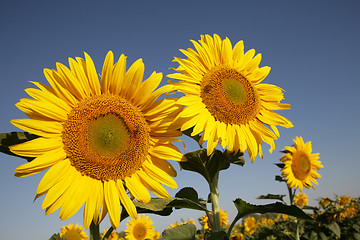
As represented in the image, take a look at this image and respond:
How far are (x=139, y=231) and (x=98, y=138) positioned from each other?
5547 mm

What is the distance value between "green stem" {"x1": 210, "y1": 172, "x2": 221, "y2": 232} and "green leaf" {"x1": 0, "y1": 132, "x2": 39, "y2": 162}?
153cm

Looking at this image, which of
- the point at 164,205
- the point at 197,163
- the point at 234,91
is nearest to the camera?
the point at 164,205

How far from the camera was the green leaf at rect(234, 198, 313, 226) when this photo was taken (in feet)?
7.02

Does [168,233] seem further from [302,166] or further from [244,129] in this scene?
[302,166]

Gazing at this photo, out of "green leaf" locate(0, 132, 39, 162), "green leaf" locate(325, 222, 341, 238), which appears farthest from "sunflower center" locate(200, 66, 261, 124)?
"green leaf" locate(325, 222, 341, 238)

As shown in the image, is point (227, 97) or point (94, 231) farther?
point (227, 97)

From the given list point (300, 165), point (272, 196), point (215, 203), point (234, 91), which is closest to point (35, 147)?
point (215, 203)

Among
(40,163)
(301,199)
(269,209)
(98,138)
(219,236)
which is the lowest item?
(219,236)

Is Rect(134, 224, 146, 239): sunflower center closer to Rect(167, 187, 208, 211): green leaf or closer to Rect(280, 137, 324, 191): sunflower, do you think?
Rect(280, 137, 324, 191): sunflower

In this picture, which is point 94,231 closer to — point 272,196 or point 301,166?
point 272,196

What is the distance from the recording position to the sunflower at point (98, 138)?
189cm

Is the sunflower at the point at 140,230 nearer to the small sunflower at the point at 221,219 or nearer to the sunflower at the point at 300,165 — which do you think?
the small sunflower at the point at 221,219

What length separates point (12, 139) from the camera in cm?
194

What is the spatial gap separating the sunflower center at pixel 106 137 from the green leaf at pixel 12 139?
8.8 inches
